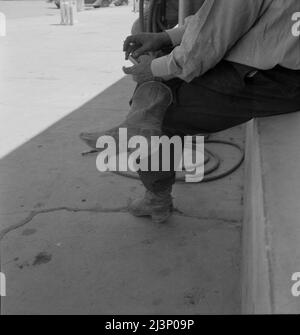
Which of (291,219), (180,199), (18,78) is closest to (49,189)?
(180,199)

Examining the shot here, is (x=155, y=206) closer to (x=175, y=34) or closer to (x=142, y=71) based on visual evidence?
(x=142, y=71)

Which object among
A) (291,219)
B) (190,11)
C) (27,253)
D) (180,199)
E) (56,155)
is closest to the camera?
(291,219)

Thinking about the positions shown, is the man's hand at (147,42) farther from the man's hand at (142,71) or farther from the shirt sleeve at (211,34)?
the shirt sleeve at (211,34)

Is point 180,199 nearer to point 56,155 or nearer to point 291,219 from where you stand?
point 56,155

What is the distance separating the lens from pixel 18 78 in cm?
592

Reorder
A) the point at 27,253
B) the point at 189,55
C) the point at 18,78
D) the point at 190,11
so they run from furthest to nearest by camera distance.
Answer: the point at 18,78
the point at 190,11
the point at 27,253
the point at 189,55

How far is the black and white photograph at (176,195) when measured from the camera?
64.5 inches

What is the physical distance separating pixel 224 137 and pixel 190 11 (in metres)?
1.19

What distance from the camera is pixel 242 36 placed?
178 cm

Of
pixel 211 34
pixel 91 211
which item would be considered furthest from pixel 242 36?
pixel 91 211

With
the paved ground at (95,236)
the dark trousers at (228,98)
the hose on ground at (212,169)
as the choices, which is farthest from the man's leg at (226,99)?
the hose on ground at (212,169)

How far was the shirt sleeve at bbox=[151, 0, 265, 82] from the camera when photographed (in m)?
1.70

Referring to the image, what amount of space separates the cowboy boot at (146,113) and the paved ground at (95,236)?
0.63 metres

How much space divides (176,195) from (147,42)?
42.0 inches
